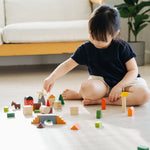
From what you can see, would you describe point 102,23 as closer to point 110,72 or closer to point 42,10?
point 110,72

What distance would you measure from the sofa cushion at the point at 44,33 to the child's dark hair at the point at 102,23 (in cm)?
107

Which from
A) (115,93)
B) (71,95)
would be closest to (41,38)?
(71,95)

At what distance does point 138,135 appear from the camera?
0.95 metres

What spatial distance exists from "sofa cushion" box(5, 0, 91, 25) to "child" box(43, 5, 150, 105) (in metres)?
1.59

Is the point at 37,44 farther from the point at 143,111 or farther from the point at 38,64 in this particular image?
the point at 143,111

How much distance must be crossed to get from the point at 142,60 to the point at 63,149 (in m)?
2.04

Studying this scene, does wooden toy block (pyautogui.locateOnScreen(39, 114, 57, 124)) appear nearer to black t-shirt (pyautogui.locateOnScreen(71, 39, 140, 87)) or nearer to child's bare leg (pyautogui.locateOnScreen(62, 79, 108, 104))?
child's bare leg (pyautogui.locateOnScreen(62, 79, 108, 104))

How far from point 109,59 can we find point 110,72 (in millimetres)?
66

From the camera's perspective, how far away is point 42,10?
2926 millimetres

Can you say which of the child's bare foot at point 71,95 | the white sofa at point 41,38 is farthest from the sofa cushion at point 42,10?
the child's bare foot at point 71,95

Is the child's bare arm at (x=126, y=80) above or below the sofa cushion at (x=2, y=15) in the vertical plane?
below

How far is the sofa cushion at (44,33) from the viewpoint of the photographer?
228cm

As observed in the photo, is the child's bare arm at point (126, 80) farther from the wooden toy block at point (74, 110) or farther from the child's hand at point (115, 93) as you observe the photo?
the wooden toy block at point (74, 110)

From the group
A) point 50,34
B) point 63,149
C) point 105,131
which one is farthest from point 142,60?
point 63,149
